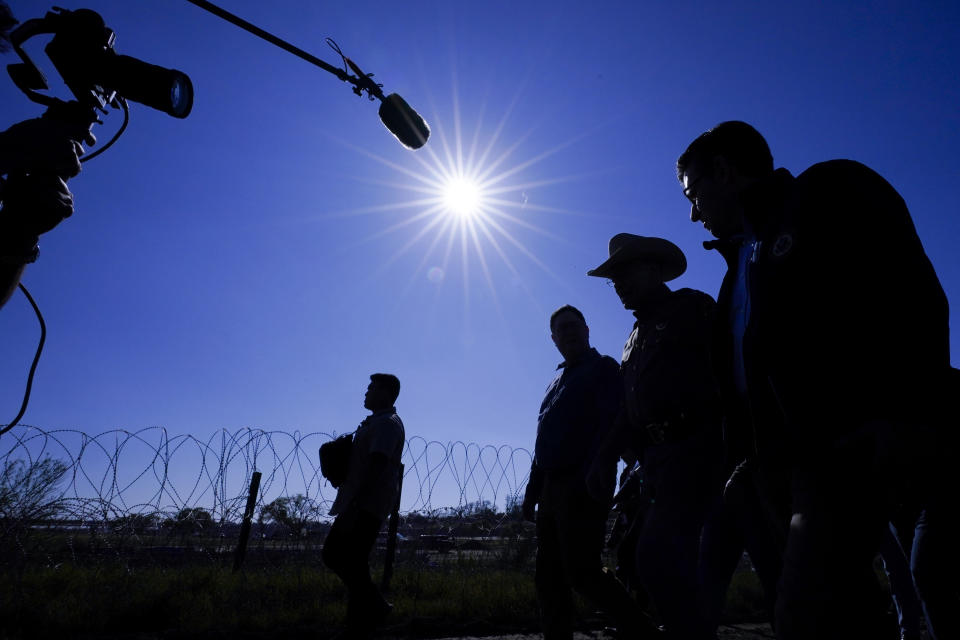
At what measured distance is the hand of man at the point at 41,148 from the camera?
152 cm

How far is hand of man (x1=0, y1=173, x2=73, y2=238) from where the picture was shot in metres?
1.52

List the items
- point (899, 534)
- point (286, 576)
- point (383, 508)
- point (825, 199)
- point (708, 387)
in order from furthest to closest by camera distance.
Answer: point (286, 576) < point (383, 508) < point (899, 534) < point (708, 387) < point (825, 199)

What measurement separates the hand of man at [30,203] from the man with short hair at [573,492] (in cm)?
246

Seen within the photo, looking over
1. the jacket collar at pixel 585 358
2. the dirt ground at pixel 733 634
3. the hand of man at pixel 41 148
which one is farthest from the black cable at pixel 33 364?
the dirt ground at pixel 733 634

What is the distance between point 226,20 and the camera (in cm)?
328

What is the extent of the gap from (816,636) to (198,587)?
221 inches

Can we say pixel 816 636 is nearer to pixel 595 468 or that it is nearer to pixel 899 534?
pixel 595 468

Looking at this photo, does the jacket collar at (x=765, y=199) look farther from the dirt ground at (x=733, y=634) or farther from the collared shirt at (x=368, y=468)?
the dirt ground at (x=733, y=634)

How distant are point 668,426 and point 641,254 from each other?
994mm

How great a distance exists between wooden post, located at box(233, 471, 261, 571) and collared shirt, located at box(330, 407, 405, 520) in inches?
127

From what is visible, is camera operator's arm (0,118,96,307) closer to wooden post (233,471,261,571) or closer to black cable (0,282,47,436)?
black cable (0,282,47,436)

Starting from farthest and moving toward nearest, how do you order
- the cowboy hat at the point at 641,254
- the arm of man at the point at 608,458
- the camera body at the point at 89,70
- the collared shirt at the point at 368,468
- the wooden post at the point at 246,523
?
the wooden post at the point at 246,523, the collared shirt at the point at 368,468, the cowboy hat at the point at 641,254, the arm of man at the point at 608,458, the camera body at the point at 89,70

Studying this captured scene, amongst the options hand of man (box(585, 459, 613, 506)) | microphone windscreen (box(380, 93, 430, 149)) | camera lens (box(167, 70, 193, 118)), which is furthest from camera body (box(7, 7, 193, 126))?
hand of man (box(585, 459, 613, 506))

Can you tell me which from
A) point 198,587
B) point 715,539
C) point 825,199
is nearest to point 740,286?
point 825,199
